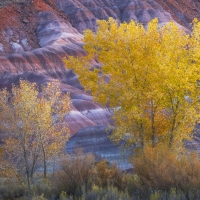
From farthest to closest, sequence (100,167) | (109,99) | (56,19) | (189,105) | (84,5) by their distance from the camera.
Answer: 1. (84,5)
2. (56,19)
3. (109,99)
4. (189,105)
5. (100,167)

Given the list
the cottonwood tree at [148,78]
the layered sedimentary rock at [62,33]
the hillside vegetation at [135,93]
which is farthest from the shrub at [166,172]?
the layered sedimentary rock at [62,33]

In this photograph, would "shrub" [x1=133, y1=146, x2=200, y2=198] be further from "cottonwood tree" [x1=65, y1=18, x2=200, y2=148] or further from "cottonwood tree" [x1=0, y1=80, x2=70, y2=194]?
"cottonwood tree" [x1=0, y1=80, x2=70, y2=194]

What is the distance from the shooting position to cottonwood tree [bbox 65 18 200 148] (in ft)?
64.0

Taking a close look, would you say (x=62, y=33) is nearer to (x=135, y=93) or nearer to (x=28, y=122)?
(x=135, y=93)

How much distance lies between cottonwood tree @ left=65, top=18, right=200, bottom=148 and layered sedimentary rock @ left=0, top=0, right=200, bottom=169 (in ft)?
54.6

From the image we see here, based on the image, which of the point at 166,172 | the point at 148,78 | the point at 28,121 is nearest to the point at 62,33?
the point at 148,78

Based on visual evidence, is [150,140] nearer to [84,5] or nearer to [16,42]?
[16,42]

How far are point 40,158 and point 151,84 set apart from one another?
7314 millimetres

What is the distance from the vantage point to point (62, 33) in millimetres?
84688

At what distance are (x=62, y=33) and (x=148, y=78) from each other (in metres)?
65.9

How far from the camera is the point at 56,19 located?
92.0 m

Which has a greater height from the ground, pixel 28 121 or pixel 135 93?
pixel 135 93

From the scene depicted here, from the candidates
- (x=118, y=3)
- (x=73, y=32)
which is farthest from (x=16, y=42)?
(x=118, y=3)

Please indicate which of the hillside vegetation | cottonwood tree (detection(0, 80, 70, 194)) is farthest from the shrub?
cottonwood tree (detection(0, 80, 70, 194))
